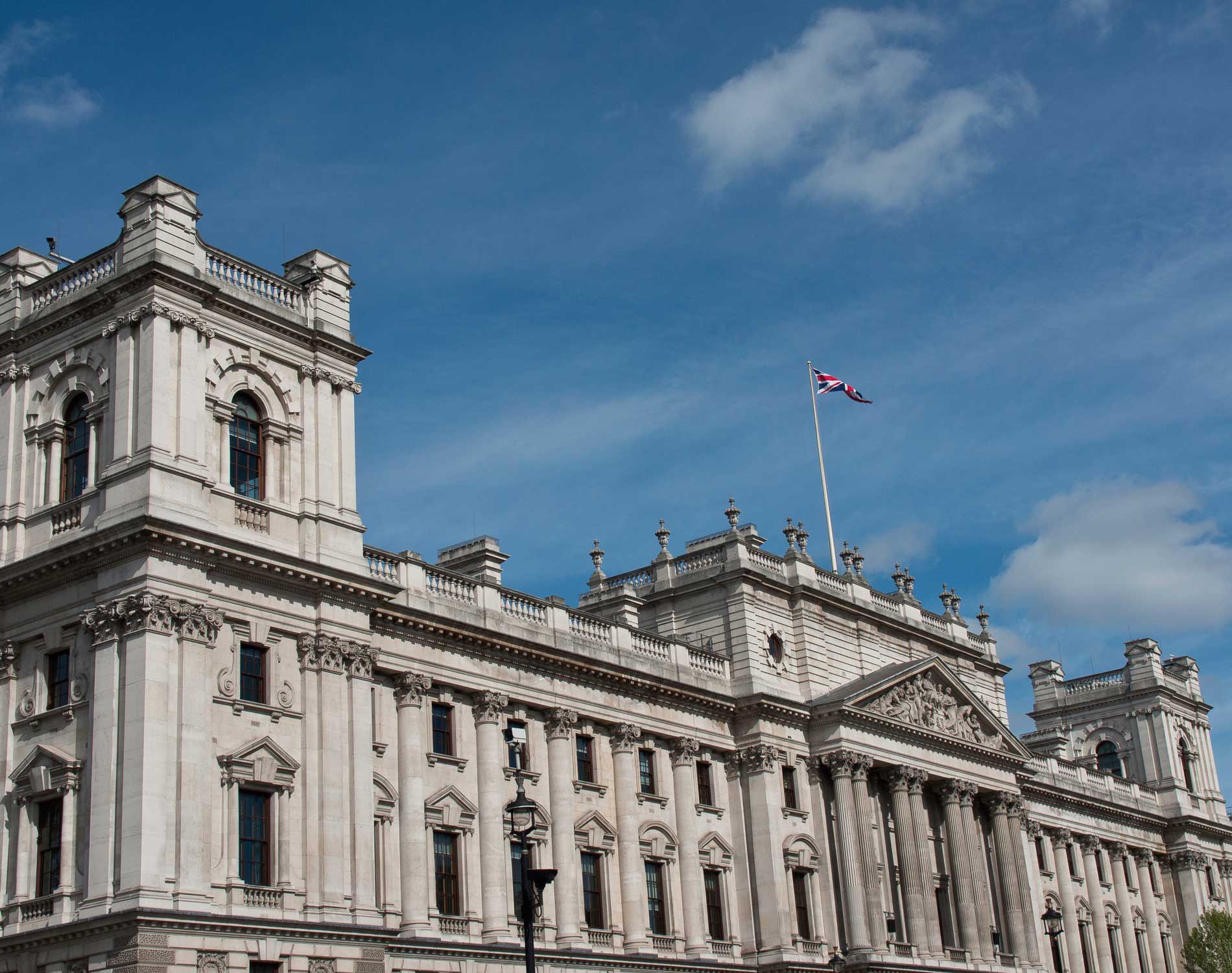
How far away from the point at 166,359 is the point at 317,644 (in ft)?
26.2

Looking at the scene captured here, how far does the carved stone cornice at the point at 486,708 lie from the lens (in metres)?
48.8

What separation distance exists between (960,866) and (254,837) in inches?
1338

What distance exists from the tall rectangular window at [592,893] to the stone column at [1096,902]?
38.0 metres

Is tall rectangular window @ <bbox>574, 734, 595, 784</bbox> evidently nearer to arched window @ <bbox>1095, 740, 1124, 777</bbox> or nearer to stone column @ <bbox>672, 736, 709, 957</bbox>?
stone column @ <bbox>672, 736, 709, 957</bbox>

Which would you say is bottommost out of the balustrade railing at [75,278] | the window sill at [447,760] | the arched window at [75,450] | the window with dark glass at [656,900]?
the window with dark glass at [656,900]

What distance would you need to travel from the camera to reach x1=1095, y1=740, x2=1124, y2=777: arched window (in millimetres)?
95625

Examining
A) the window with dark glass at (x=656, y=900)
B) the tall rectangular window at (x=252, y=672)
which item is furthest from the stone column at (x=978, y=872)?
the tall rectangular window at (x=252, y=672)

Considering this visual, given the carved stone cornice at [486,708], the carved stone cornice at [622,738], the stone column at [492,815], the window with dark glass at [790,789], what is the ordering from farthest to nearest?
the window with dark glass at [790,789] → the carved stone cornice at [622,738] → the carved stone cornice at [486,708] → the stone column at [492,815]

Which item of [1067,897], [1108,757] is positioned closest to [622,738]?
[1067,897]

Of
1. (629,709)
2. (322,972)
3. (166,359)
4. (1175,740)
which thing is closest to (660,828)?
(629,709)

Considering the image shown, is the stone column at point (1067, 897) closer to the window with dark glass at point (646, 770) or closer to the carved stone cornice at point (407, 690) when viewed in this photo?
the window with dark glass at point (646, 770)

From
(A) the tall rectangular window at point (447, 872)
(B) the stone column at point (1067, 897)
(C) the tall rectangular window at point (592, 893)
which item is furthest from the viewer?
(B) the stone column at point (1067, 897)

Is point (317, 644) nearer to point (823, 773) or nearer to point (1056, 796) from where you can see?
point (823, 773)

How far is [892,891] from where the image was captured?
6147cm
